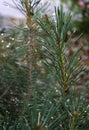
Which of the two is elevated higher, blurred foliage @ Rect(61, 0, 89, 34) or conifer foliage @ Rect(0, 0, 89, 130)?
conifer foliage @ Rect(0, 0, 89, 130)

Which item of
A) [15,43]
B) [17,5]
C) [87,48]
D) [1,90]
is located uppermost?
[17,5]

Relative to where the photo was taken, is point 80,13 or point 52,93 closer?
point 52,93

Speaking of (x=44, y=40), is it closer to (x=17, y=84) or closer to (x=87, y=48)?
(x=17, y=84)

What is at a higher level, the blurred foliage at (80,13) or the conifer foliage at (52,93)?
the conifer foliage at (52,93)

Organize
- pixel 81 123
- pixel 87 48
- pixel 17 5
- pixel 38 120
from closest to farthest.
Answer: pixel 38 120
pixel 81 123
pixel 17 5
pixel 87 48

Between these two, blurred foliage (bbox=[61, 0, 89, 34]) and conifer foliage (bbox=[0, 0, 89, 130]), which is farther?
blurred foliage (bbox=[61, 0, 89, 34])

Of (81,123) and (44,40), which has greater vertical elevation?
(44,40)

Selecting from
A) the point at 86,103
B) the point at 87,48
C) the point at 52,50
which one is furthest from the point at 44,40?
the point at 87,48

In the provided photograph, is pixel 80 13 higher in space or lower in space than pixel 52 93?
lower

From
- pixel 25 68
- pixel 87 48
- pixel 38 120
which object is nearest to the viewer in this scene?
pixel 38 120

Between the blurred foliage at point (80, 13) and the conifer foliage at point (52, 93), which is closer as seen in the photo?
the conifer foliage at point (52, 93)

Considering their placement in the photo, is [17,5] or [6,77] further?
Result: [6,77]
